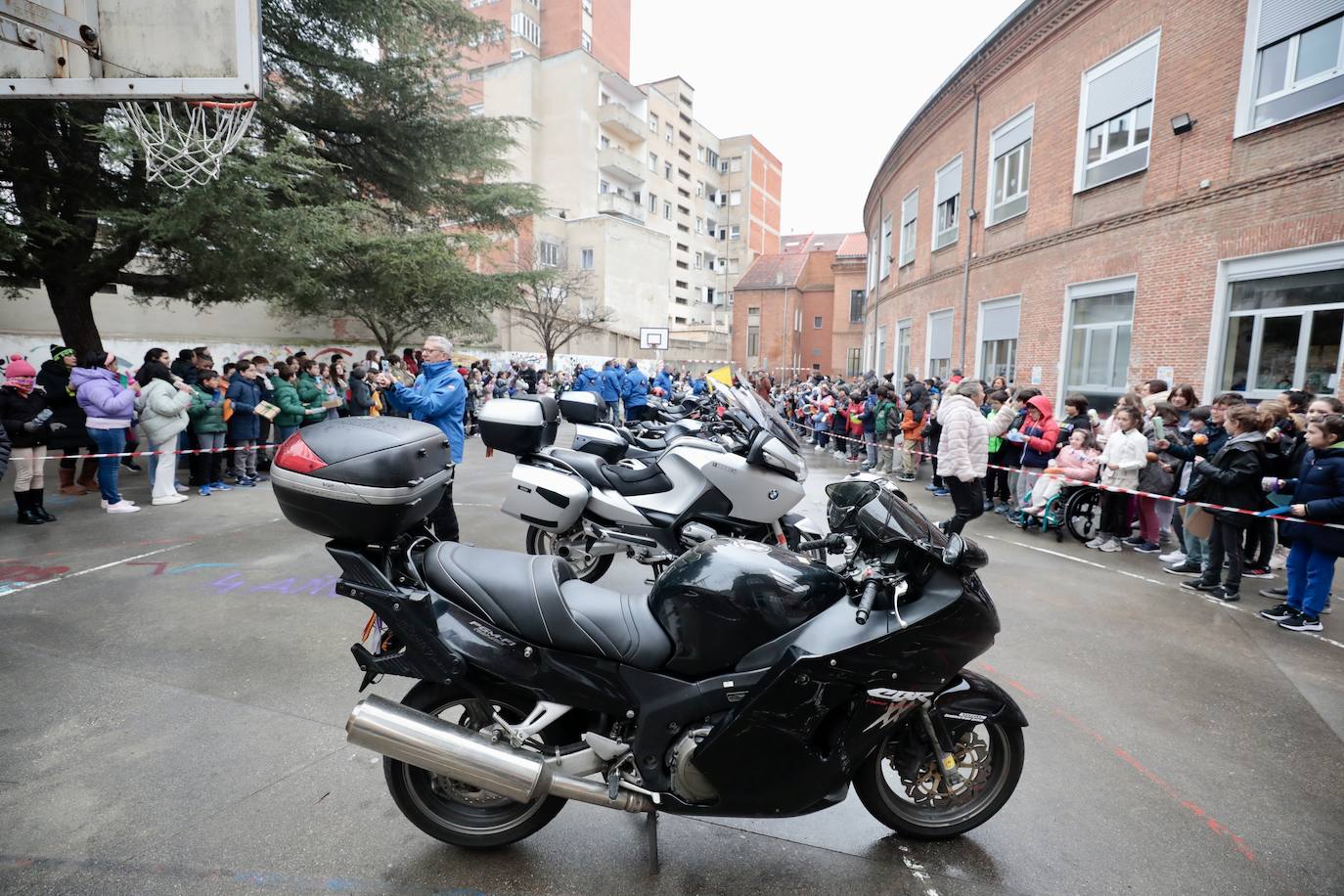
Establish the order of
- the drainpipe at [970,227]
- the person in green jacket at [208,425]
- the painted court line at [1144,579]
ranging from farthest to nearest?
the drainpipe at [970,227] → the person in green jacket at [208,425] → the painted court line at [1144,579]

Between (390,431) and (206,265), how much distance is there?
1085cm

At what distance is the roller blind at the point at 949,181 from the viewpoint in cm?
1736

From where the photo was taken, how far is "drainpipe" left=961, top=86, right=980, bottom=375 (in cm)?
1620

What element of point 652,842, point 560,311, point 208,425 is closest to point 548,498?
point 652,842

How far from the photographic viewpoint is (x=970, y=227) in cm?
1647

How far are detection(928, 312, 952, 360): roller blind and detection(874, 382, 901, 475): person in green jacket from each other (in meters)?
7.07

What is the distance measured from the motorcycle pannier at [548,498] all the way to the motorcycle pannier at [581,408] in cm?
135

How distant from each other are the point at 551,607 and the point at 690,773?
71 cm

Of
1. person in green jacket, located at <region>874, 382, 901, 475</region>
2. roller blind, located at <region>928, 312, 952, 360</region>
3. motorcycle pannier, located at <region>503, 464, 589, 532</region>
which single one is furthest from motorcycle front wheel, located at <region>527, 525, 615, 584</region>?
roller blind, located at <region>928, 312, 952, 360</region>

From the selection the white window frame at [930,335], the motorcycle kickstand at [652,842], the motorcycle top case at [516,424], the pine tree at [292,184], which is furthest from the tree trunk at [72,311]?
the white window frame at [930,335]

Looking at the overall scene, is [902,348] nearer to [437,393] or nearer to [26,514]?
[437,393]

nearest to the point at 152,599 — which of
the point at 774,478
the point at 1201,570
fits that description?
the point at 774,478

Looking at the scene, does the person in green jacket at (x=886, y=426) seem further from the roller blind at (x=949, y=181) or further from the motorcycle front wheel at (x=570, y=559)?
the roller blind at (x=949, y=181)

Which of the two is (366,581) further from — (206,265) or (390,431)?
(206,265)
